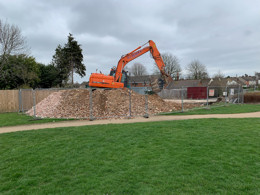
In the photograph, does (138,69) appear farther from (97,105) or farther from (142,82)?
(97,105)

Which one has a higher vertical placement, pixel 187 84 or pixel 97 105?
pixel 187 84

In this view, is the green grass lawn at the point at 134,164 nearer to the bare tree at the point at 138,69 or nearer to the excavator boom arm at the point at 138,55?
the excavator boom arm at the point at 138,55

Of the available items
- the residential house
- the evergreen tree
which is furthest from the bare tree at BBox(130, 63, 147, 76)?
the evergreen tree

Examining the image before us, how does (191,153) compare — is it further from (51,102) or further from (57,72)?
(57,72)

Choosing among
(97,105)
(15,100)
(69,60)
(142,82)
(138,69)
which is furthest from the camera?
(138,69)

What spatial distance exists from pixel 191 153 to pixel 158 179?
1.61 m

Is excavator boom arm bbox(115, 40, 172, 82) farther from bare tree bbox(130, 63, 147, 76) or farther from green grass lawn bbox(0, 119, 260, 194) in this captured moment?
bare tree bbox(130, 63, 147, 76)

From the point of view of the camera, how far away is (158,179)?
11.1ft

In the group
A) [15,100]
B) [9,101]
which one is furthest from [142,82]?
[9,101]

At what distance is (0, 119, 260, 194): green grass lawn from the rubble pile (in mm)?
5714

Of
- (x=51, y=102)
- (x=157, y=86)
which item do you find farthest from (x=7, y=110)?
(x=157, y=86)

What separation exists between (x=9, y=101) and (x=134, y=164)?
1733 centimetres

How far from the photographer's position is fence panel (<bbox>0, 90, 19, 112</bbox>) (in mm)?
16891

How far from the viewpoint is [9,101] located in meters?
17.1
